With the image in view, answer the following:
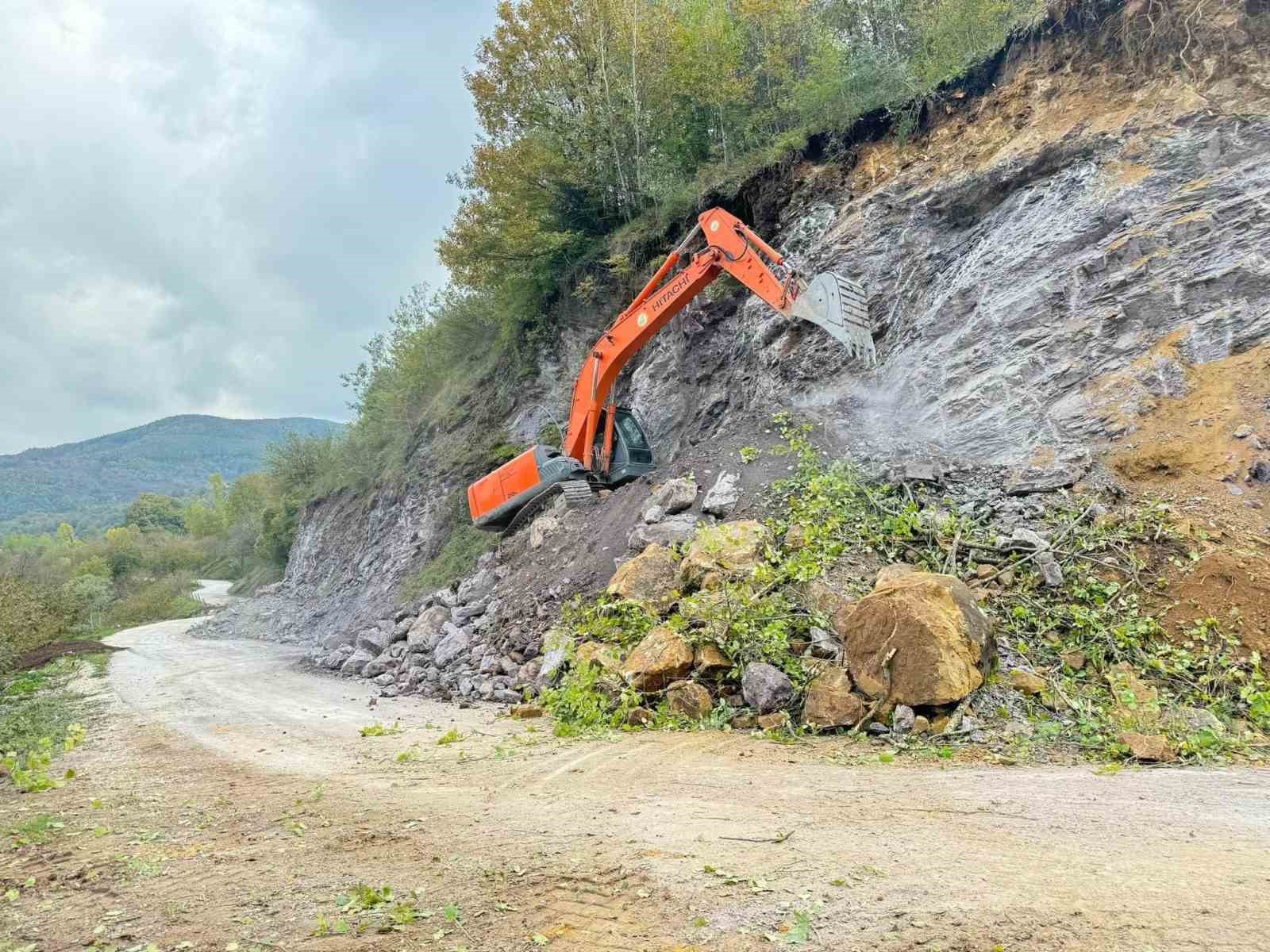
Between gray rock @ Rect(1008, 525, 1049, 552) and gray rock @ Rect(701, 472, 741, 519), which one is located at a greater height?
gray rock @ Rect(701, 472, 741, 519)

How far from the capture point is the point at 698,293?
12.5 meters

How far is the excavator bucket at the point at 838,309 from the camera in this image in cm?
988

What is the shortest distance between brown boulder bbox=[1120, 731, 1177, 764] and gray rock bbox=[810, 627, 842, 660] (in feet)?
6.96

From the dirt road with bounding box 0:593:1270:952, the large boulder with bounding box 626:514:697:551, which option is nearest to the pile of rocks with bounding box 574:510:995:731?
the dirt road with bounding box 0:593:1270:952

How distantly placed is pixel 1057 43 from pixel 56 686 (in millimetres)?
19276

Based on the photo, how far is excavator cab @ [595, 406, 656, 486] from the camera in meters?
13.5

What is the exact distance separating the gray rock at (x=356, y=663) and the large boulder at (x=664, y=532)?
509 centimetres

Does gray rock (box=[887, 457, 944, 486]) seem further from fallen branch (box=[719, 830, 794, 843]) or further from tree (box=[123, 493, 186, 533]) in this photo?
tree (box=[123, 493, 186, 533])

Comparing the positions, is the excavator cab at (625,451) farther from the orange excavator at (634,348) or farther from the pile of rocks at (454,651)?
the pile of rocks at (454,651)

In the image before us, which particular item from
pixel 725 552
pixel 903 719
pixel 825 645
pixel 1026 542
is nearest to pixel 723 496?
pixel 725 552

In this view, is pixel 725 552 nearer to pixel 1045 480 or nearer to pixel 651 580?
pixel 651 580

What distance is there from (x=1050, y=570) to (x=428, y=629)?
28.8ft

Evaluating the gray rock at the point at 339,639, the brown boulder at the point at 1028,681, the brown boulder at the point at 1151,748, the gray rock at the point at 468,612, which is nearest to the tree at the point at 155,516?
the gray rock at the point at 339,639

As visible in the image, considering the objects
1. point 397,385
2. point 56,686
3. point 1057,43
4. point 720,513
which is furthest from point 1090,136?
point 397,385
